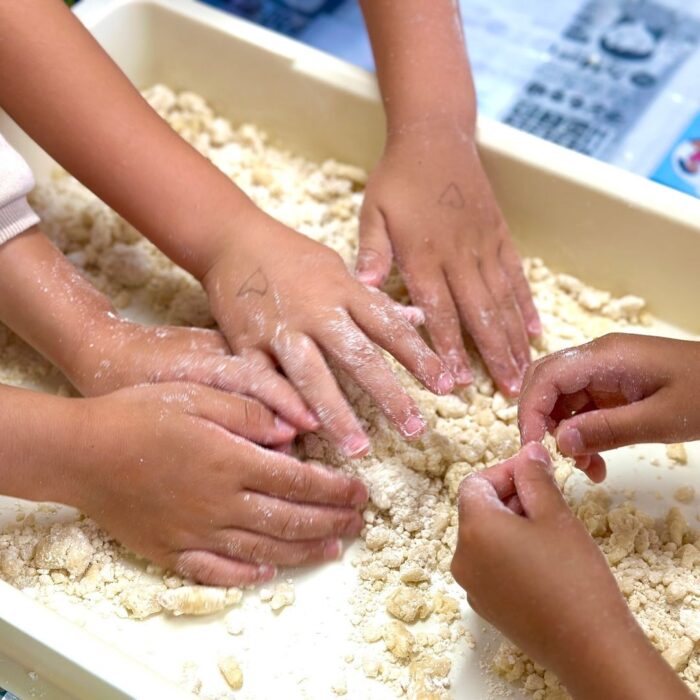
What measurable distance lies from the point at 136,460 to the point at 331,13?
81 cm

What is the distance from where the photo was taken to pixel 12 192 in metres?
Result: 0.81

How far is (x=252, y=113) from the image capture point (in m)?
1.04

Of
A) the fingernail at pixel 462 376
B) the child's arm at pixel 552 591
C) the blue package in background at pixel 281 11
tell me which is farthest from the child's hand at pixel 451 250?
the blue package in background at pixel 281 11

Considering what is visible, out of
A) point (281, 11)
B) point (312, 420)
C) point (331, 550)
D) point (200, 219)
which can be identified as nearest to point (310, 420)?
point (312, 420)

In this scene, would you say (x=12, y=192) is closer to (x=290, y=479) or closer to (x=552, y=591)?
(x=290, y=479)

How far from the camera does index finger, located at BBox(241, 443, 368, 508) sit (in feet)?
2.40

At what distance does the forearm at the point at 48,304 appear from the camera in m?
0.80

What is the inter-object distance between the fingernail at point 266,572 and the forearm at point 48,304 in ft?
0.73

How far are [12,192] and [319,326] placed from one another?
28 centimetres

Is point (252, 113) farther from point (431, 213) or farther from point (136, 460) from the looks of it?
point (136, 460)

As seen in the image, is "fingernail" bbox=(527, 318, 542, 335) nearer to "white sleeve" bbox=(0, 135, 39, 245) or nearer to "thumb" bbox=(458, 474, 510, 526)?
"thumb" bbox=(458, 474, 510, 526)

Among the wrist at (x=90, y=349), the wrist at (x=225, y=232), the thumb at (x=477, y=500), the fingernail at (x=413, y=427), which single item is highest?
the wrist at (x=90, y=349)

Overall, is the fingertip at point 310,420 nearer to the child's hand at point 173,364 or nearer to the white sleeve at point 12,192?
the child's hand at point 173,364

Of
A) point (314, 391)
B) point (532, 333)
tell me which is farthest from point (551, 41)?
point (314, 391)
